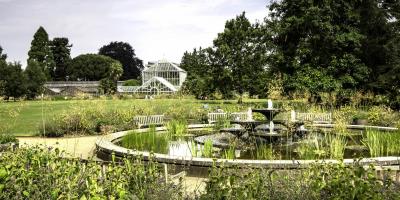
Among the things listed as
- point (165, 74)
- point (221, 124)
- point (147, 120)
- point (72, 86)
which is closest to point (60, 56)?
point (72, 86)

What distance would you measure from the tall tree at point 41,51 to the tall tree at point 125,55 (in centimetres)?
1966

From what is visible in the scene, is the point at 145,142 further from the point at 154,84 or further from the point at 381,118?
the point at 154,84

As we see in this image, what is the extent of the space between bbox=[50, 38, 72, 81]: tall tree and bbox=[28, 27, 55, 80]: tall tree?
8.73m

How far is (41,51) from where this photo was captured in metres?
69.9

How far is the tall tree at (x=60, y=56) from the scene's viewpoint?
8106 centimetres

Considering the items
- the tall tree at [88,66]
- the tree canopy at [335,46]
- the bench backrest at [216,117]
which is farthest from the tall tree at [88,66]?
the bench backrest at [216,117]

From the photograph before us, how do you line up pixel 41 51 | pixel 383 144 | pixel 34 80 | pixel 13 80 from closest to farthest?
pixel 383 144 → pixel 13 80 → pixel 34 80 → pixel 41 51

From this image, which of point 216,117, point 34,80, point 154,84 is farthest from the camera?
point 154,84

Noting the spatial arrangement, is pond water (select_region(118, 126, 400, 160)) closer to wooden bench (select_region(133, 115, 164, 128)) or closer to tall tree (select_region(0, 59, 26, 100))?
wooden bench (select_region(133, 115, 164, 128))

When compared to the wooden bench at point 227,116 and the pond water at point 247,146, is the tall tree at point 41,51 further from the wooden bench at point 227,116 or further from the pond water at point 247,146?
the pond water at point 247,146

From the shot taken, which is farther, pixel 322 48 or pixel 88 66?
pixel 88 66

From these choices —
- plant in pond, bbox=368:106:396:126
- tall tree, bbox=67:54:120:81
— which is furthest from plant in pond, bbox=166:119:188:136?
tall tree, bbox=67:54:120:81

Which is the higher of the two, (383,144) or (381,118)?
(381,118)

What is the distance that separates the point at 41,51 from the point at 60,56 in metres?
12.5
